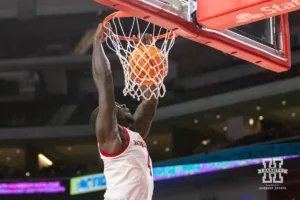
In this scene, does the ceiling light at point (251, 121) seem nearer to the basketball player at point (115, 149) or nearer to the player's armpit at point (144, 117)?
the player's armpit at point (144, 117)

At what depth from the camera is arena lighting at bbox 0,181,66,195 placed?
25.0 ft

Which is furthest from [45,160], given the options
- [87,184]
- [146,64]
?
[146,64]

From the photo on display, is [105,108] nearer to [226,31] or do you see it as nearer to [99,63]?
[99,63]

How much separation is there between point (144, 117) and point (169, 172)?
12.5ft

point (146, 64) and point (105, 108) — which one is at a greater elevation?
point (146, 64)

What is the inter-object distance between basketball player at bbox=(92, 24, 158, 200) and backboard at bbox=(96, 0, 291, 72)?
0.55 m

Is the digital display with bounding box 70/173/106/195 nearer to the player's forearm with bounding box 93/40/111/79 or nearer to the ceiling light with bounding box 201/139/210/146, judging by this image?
the ceiling light with bounding box 201/139/210/146

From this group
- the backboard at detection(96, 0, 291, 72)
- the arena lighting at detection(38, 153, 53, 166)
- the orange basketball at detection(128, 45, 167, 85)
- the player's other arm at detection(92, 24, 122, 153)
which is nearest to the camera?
the backboard at detection(96, 0, 291, 72)

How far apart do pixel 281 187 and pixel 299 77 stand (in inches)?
55.4

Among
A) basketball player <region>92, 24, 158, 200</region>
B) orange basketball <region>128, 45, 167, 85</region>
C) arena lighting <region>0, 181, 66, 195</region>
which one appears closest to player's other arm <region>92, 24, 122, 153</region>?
basketball player <region>92, 24, 158, 200</region>

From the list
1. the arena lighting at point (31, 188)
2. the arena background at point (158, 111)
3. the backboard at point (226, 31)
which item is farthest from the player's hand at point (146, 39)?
the arena lighting at point (31, 188)

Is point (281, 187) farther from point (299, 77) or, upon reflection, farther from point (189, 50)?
point (189, 50)

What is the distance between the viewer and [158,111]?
7484 mm

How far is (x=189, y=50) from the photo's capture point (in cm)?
750
